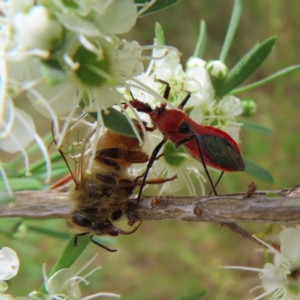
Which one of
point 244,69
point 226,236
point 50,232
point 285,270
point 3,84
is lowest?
point 226,236

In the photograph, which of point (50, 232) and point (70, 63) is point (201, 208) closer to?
point (70, 63)

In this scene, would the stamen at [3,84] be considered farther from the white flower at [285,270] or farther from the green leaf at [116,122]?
the white flower at [285,270]

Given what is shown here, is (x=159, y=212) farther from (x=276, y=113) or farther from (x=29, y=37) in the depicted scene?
(x=276, y=113)

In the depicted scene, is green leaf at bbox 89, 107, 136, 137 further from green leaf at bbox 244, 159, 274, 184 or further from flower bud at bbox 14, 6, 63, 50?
green leaf at bbox 244, 159, 274, 184

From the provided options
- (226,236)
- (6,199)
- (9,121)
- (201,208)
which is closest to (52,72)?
(9,121)

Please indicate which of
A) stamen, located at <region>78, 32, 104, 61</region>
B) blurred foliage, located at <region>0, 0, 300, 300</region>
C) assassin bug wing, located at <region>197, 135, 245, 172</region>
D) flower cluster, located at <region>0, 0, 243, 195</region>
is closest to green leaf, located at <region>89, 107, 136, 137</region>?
flower cluster, located at <region>0, 0, 243, 195</region>
